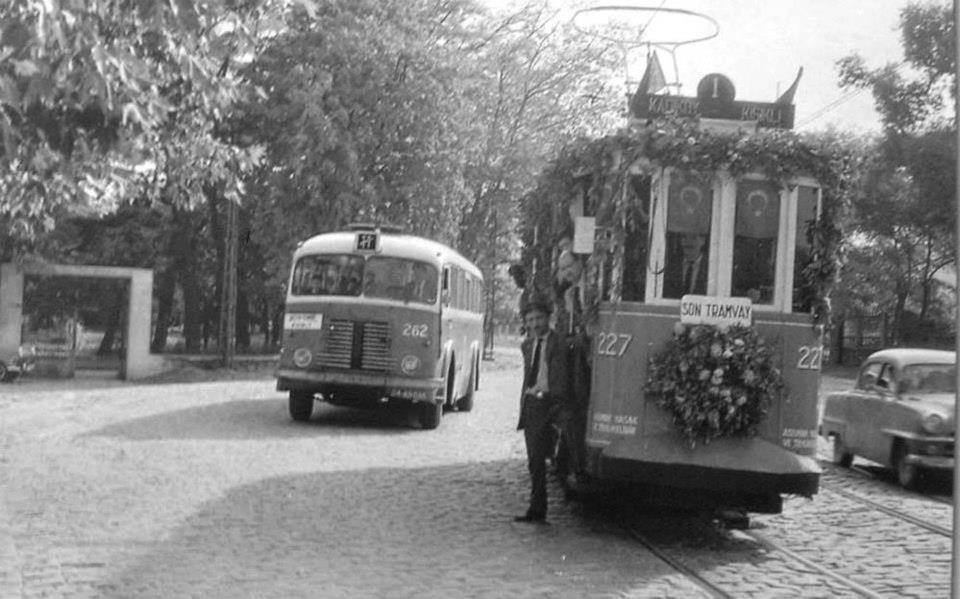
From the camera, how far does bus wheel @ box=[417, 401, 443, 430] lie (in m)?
20.4

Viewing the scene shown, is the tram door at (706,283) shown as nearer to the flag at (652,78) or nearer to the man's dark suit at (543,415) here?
the man's dark suit at (543,415)

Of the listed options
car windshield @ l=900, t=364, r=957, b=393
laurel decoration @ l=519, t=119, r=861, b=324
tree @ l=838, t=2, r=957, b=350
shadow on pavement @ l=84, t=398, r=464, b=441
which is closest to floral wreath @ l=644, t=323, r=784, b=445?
laurel decoration @ l=519, t=119, r=861, b=324

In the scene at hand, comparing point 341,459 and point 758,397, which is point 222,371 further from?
point 758,397

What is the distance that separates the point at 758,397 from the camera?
1034cm

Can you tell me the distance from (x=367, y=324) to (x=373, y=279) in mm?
734

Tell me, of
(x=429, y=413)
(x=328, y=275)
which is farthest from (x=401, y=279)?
(x=429, y=413)

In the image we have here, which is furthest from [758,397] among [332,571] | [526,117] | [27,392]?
[526,117]

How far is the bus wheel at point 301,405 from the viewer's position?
804 inches

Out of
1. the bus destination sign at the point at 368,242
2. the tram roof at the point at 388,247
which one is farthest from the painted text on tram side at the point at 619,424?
the bus destination sign at the point at 368,242

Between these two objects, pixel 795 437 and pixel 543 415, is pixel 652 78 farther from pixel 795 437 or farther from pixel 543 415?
pixel 795 437

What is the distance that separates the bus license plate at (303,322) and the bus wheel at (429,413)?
6.53ft

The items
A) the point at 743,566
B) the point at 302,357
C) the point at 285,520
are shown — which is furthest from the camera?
the point at 302,357

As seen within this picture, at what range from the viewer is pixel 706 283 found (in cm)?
1065

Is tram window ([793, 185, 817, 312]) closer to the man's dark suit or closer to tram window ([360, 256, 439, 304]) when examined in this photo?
the man's dark suit
